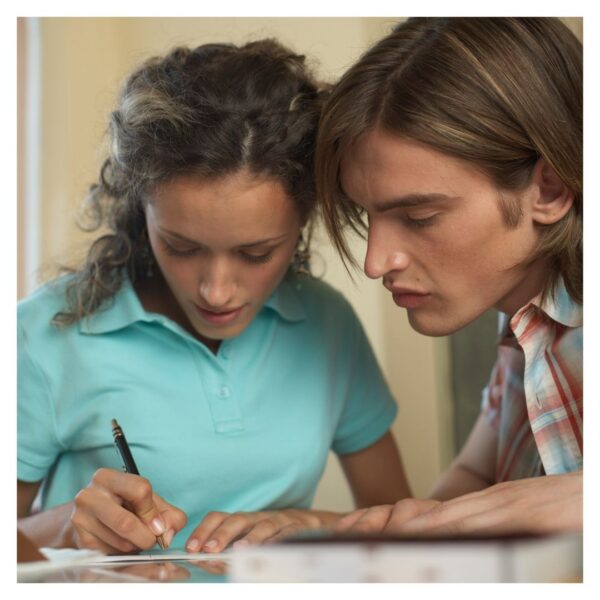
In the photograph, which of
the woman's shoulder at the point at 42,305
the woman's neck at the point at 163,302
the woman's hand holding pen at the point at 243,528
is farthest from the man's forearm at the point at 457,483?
the woman's shoulder at the point at 42,305

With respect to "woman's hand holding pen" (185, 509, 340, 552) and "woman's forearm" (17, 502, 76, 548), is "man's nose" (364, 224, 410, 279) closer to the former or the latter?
"woman's hand holding pen" (185, 509, 340, 552)

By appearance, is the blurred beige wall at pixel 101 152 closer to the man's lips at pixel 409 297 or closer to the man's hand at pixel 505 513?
the man's lips at pixel 409 297

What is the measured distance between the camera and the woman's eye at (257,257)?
790mm

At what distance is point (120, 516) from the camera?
0.70 m

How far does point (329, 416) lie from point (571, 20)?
454mm

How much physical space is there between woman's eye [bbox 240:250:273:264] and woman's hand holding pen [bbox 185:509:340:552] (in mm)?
229

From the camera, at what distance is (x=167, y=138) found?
77 centimetres

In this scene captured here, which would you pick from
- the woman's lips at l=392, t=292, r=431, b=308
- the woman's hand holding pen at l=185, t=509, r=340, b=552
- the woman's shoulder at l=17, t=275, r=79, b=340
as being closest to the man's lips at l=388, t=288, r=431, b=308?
the woman's lips at l=392, t=292, r=431, b=308

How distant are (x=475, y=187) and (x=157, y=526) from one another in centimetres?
38

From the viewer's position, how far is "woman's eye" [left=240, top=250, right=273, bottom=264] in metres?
0.79

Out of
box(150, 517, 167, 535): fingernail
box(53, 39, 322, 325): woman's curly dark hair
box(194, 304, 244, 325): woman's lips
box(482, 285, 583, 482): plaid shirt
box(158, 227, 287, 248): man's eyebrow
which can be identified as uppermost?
box(53, 39, 322, 325): woman's curly dark hair

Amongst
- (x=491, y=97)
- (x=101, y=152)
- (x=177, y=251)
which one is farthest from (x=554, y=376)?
(x=101, y=152)
